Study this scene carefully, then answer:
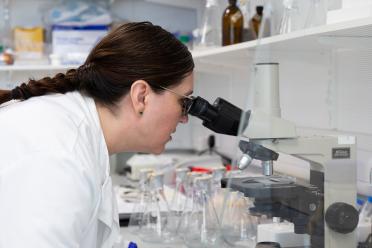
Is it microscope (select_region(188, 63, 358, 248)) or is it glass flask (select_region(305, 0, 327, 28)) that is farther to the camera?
glass flask (select_region(305, 0, 327, 28))

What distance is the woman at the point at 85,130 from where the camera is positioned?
103 centimetres

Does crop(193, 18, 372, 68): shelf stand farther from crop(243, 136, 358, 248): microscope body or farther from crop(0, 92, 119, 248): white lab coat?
crop(0, 92, 119, 248): white lab coat

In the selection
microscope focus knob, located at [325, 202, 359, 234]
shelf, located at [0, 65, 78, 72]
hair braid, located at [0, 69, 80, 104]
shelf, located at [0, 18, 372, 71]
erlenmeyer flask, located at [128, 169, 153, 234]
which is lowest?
erlenmeyer flask, located at [128, 169, 153, 234]

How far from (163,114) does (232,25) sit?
0.86m

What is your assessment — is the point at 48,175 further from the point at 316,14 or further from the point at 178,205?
the point at 178,205

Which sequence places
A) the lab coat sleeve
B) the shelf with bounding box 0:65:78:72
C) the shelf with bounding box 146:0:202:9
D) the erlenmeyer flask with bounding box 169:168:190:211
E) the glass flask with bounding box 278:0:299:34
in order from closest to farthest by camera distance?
the lab coat sleeve, the glass flask with bounding box 278:0:299:34, the erlenmeyer flask with bounding box 169:168:190:211, the shelf with bounding box 0:65:78:72, the shelf with bounding box 146:0:202:9

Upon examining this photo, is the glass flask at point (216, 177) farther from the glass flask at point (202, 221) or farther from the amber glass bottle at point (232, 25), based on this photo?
the amber glass bottle at point (232, 25)

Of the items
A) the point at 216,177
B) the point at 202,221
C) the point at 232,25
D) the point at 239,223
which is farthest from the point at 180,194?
the point at 232,25

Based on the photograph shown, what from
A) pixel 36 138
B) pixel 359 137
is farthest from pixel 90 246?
pixel 359 137

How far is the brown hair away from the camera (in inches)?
50.4

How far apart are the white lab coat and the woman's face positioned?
0.17 m

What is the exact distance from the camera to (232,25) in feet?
6.95

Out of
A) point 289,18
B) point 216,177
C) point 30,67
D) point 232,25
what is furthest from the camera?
point 30,67

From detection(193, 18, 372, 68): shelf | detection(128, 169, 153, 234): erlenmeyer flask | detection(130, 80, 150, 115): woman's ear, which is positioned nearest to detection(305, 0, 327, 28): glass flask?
detection(193, 18, 372, 68): shelf
